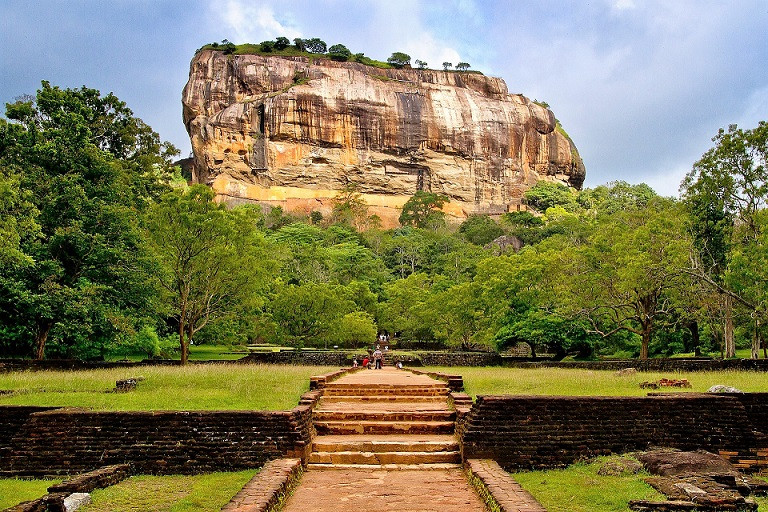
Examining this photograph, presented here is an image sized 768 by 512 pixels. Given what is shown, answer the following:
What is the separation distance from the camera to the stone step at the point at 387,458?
346 inches

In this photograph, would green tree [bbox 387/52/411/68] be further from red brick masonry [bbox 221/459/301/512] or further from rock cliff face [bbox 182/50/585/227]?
red brick masonry [bbox 221/459/301/512]

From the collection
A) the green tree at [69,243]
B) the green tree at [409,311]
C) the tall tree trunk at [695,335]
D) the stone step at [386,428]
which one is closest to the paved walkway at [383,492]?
the stone step at [386,428]

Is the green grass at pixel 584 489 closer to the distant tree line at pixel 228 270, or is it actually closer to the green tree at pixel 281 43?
the distant tree line at pixel 228 270

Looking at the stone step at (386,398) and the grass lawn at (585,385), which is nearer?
the grass lawn at (585,385)

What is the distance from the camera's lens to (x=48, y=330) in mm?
19062

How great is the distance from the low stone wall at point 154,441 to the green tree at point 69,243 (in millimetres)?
10224

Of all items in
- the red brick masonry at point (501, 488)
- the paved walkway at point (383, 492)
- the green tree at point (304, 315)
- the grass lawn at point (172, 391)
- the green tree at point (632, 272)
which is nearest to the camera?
the red brick masonry at point (501, 488)

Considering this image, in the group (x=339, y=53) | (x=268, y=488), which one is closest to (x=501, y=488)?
(x=268, y=488)

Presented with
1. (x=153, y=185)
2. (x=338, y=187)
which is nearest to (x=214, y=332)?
(x=153, y=185)

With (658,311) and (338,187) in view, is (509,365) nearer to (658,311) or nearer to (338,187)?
(658,311)

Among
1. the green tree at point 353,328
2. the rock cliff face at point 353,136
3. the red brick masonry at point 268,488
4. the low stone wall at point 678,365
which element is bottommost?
the red brick masonry at point 268,488

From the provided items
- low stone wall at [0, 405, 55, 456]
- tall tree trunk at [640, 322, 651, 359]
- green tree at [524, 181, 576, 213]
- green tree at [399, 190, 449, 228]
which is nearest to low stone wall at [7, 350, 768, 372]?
tall tree trunk at [640, 322, 651, 359]

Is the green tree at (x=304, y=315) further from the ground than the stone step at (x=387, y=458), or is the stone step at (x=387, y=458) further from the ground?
the green tree at (x=304, y=315)

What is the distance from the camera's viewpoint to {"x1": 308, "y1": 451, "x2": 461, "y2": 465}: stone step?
8.78 meters
